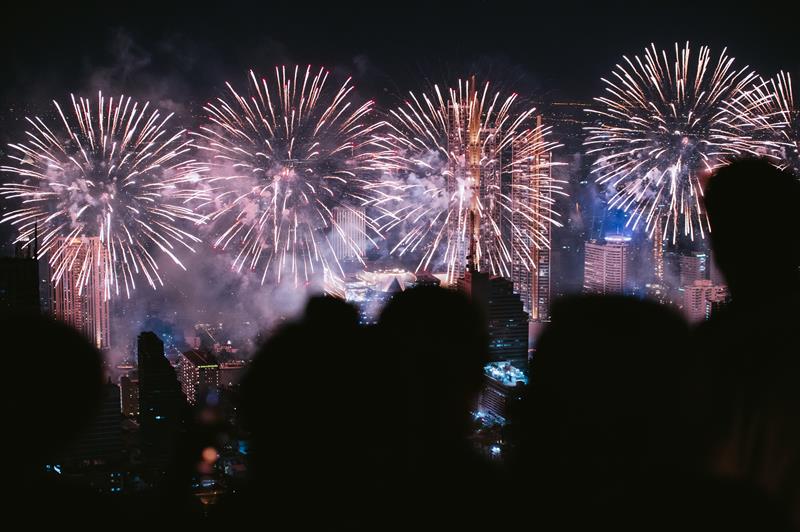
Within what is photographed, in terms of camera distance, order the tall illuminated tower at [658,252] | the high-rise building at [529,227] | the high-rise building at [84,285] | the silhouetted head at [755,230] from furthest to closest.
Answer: the tall illuminated tower at [658,252] → the high-rise building at [84,285] → the high-rise building at [529,227] → the silhouetted head at [755,230]

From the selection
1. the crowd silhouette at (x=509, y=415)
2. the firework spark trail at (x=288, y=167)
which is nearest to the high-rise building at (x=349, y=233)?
the firework spark trail at (x=288, y=167)

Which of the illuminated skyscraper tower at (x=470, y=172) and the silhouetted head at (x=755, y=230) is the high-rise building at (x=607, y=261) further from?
the silhouetted head at (x=755, y=230)

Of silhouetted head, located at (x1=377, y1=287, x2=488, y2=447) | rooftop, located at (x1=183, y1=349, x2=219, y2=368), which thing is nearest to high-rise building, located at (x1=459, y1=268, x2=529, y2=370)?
rooftop, located at (x1=183, y1=349, x2=219, y2=368)

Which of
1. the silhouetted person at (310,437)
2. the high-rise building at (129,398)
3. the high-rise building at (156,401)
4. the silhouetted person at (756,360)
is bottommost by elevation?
the high-rise building at (129,398)

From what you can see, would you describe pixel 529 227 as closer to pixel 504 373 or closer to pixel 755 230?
pixel 504 373

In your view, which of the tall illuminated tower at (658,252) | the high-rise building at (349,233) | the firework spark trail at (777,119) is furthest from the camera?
the tall illuminated tower at (658,252)

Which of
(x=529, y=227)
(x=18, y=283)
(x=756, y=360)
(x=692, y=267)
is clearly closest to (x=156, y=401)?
(x=18, y=283)

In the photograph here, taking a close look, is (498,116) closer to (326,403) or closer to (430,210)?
(430,210)
